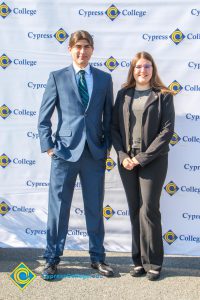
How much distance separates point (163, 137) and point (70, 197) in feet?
3.13

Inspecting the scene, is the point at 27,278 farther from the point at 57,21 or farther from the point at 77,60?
the point at 57,21

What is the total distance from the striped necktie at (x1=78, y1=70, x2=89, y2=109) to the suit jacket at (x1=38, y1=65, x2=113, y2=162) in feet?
0.13

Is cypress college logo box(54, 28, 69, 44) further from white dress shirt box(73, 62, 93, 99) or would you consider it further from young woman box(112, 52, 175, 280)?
young woman box(112, 52, 175, 280)

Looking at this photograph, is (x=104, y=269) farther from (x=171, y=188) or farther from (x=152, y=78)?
(x=152, y=78)

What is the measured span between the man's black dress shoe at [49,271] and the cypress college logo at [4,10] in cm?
230

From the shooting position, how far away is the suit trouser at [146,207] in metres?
3.41

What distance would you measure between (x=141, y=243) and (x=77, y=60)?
162 cm

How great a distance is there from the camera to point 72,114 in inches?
137

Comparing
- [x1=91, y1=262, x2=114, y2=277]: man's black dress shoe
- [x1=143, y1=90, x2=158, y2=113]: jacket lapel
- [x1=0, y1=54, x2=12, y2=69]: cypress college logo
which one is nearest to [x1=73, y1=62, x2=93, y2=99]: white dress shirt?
[x1=143, y1=90, x2=158, y2=113]: jacket lapel

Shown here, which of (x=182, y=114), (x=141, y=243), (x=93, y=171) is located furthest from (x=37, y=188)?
Result: (x=182, y=114)

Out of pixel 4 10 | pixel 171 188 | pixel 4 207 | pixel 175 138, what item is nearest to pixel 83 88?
pixel 175 138

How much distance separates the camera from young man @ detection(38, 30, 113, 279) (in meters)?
3.46

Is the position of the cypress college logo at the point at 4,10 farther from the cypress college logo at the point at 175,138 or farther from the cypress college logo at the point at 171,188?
the cypress college logo at the point at 171,188

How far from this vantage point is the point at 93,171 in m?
3.54
